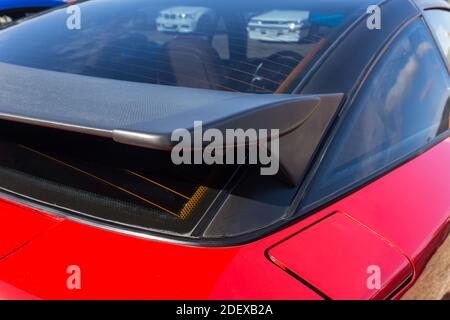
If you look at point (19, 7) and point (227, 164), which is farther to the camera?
point (19, 7)

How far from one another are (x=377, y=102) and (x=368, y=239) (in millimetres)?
559

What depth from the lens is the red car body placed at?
1035 mm

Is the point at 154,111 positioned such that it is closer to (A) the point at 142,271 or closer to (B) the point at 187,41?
(A) the point at 142,271

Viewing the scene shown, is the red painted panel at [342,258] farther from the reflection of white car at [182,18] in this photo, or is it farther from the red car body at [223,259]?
the reflection of white car at [182,18]

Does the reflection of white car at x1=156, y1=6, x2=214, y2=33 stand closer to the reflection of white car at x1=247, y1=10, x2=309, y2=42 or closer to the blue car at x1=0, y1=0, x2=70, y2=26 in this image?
the reflection of white car at x1=247, y1=10, x2=309, y2=42

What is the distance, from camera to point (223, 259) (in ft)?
3.60

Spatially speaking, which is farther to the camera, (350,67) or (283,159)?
(350,67)

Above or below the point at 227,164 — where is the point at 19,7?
below

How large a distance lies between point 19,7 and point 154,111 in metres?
5.40

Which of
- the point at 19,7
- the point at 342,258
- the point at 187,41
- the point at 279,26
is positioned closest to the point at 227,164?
the point at 342,258
